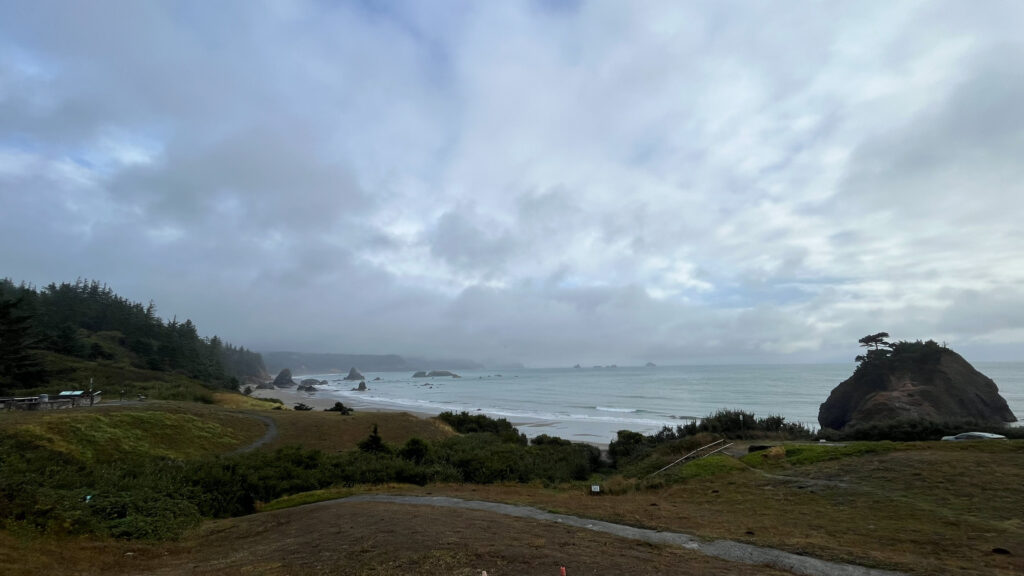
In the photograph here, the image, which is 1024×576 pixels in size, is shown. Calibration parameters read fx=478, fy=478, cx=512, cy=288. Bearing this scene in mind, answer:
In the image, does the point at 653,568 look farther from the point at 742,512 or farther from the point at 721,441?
the point at 721,441

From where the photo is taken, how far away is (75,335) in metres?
61.6

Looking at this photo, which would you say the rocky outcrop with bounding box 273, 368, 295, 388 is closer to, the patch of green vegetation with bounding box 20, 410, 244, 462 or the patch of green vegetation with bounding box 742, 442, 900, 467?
the patch of green vegetation with bounding box 20, 410, 244, 462

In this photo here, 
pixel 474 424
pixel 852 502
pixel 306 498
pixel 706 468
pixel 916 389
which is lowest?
pixel 474 424

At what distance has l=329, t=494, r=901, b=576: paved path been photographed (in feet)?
22.0

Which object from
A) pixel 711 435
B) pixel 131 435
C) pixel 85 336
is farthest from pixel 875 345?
pixel 85 336

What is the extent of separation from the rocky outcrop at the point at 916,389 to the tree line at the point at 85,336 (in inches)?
2769

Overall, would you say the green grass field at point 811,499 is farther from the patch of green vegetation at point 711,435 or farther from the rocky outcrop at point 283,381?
the rocky outcrop at point 283,381

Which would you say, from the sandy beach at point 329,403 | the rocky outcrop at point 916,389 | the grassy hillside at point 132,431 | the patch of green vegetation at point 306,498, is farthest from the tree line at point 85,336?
the rocky outcrop at point 916,389

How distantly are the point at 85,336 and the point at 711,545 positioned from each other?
88.5m

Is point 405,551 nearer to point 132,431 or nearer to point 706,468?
point 706,468

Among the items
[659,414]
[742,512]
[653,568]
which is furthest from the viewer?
[659,414]

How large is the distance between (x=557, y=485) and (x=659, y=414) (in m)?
44.0

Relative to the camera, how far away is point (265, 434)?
Result: 94.2ft

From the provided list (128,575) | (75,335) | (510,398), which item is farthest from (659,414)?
(75,335)
